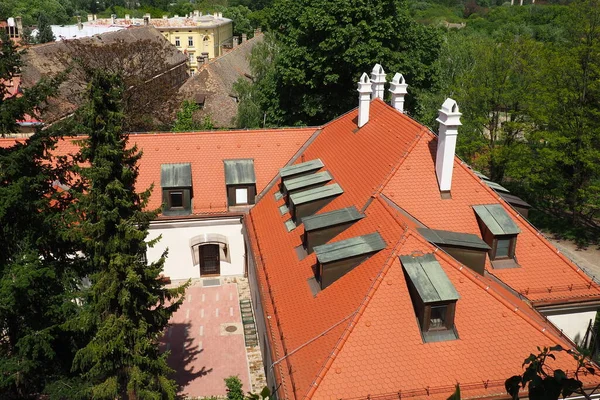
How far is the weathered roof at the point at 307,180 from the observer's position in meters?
20.1

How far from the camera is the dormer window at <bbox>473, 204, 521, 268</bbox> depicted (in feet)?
53.4

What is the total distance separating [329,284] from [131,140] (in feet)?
47.0

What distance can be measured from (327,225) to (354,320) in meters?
4.16

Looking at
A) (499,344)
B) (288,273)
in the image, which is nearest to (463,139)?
(288,273)

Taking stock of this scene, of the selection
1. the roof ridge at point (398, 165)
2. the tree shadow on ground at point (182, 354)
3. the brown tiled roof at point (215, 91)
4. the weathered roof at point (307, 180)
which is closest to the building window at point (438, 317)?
the roof ridge at point (398, 165)

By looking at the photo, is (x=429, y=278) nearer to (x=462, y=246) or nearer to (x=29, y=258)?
(x=462, y=246)

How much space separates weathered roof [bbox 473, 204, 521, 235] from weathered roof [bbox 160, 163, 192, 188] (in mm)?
12765

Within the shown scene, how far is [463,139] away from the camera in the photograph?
33031mm

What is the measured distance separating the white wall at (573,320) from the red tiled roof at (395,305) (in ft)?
2.29

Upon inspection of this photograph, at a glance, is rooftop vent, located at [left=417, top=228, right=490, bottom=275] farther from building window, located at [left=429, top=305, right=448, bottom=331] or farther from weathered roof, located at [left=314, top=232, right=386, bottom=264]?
building window, located at [left=429, top=305, right=448, bottom=331]

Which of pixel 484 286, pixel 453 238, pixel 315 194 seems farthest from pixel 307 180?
pixel 484 286

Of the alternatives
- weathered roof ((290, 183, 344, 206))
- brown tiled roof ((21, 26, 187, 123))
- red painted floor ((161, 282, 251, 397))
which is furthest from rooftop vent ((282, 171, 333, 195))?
brown tiled roof ((21, 26, 187, 123))

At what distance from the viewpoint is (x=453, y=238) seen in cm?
1534

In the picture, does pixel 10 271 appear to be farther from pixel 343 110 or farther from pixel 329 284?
pixel 343 110
